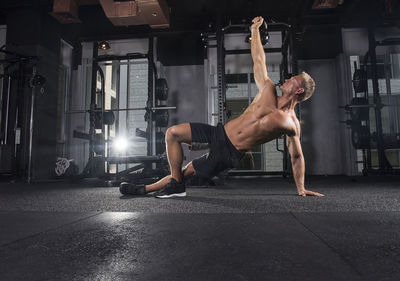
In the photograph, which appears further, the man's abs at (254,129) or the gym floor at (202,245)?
the man's abs at (254,129)

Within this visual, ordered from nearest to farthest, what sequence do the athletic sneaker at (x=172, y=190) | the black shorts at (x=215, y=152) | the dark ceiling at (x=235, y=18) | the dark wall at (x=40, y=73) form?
the black shorts at (x=215, y=152) → the athletic sneaker at (x=172, y=190) → the dark ceiling at (x=235, y=18) → the dark wall at (x=40, y=73)

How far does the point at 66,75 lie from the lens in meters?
6.43

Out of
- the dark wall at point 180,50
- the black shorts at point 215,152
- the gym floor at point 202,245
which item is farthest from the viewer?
the dark wall at point 180,50

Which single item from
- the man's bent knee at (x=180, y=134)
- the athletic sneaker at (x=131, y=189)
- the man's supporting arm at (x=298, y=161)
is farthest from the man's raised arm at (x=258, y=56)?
the athletic sneaker at (x=131, y=189)

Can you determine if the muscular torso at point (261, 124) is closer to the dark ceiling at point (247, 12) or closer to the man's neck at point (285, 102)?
the man's neck at point (285, 102)

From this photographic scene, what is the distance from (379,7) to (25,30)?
6.86 metres

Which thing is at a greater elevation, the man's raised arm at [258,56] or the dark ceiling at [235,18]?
the dark ceiling at [235,18]

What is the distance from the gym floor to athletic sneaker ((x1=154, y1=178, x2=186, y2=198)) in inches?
26.4

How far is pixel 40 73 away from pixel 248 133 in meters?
4.76

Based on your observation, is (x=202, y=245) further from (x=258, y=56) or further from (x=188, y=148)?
(x=188, y=148)

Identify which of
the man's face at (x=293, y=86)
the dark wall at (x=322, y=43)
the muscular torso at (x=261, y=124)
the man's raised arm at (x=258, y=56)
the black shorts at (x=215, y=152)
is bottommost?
the black shorts at (x=215, y=152)

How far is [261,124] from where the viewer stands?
85.4 inches

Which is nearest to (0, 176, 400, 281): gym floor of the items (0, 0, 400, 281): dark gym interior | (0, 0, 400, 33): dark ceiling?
(0, 0, 400, 281): dark gym interior

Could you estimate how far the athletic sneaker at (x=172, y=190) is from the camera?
2.26 metres
